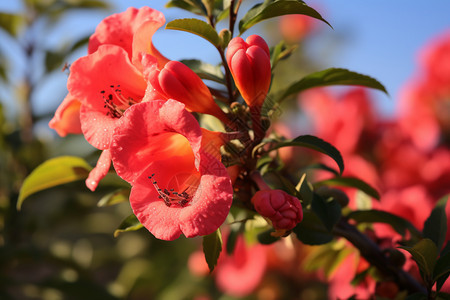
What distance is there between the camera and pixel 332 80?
91cm

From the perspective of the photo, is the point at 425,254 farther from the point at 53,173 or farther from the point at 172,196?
the point at 53,173

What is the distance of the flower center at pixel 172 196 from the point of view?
71cm

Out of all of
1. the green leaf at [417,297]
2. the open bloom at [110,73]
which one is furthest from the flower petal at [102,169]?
the green leaf at [417,297]

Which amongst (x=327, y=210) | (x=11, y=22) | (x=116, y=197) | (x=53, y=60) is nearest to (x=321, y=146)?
(x=327, y=210)

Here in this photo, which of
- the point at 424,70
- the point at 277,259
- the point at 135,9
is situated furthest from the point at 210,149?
the point at 424,70

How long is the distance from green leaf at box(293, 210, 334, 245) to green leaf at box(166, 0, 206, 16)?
47cm

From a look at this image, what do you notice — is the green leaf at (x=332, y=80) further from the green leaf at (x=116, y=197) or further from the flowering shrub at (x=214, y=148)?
the green leaf at (x=116, y=197)

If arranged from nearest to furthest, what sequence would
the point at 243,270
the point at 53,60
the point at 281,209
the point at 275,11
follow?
1. the point at 281,209
2. the point at 275,11
3. the point at 53,60
4. the point at 243,270

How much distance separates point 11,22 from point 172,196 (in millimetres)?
1660

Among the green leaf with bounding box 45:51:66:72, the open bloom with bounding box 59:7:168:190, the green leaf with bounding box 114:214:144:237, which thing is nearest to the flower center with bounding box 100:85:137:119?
the open bloom with bounding box 59:7:168:190

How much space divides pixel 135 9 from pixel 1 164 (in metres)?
1.24

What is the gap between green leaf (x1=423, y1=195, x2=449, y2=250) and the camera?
2.96 feet

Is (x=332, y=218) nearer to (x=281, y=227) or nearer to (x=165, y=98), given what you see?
(x=281, y=227)

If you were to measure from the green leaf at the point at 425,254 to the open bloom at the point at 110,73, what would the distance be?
1.87 feet
